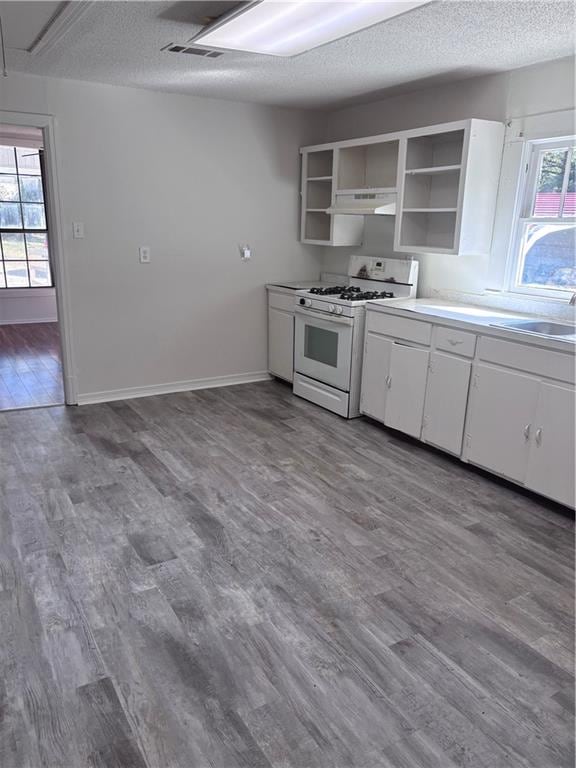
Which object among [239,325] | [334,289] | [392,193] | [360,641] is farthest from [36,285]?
[360,641]

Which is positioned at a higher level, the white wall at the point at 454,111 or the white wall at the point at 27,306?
the white wall at the point at 454,111

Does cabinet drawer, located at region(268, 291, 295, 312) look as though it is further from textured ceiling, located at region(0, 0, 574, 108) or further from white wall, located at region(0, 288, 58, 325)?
white wall, located at region(0, 288, 58, 325)

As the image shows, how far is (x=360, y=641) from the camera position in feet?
6.70

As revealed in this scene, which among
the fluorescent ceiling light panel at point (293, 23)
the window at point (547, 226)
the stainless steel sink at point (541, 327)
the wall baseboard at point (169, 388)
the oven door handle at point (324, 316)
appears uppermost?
the fluorescent ceiling light panel at point (293, 23)

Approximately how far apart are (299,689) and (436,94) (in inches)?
151

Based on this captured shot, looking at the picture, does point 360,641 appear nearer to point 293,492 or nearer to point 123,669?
point 123,669

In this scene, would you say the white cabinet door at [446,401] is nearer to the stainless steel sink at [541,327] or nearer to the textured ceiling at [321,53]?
the stainless steel sink at [541,327]

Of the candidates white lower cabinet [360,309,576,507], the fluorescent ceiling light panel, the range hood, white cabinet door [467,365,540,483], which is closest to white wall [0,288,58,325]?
the range hood

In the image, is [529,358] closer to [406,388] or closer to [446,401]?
[446,401]

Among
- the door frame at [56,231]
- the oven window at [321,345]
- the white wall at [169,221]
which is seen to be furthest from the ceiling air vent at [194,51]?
the oven window at [321,345]

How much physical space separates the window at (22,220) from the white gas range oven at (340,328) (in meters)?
4.71

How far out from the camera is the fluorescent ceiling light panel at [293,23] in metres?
2.39

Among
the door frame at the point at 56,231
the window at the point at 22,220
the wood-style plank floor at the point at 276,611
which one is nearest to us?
the wood-style plank floor at the point at 276,611

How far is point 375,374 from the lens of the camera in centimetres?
407
